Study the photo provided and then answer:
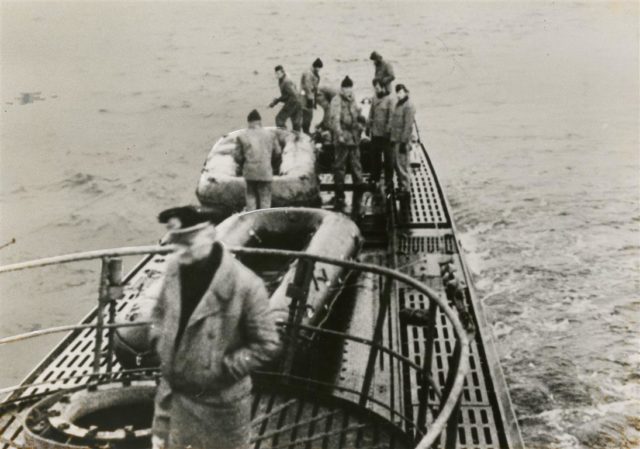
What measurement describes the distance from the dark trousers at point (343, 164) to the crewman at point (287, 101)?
2305 millimetres

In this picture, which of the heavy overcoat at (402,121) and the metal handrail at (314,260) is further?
the heavy overcoat at (402,121)

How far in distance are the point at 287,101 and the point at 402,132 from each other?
3343 millimetres

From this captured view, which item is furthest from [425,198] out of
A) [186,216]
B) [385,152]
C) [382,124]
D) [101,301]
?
[186,216]

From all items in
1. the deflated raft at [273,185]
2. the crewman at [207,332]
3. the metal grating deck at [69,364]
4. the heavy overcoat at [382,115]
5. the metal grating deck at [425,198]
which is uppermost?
the heavy overcoat at [382,115]

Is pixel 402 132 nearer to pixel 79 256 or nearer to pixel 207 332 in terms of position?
pixel 79 256

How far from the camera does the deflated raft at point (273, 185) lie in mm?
10070

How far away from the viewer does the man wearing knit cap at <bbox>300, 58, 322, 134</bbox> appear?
1364cm

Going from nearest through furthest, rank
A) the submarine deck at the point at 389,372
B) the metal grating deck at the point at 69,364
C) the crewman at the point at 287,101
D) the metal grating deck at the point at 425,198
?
the submarine deck at the point at 389,372 → the metal grating deck at the point at 69,364 → the metal grating deck at the point at 425,198 → the crewman at the point at 287,101

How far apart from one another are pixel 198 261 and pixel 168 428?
88 centimetres

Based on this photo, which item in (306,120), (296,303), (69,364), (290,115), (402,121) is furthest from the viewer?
(306,120)

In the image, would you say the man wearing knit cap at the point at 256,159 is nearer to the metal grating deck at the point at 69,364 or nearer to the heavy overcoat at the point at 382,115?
the heavy overcoat at the point at 382,115

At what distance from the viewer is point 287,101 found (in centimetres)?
1288

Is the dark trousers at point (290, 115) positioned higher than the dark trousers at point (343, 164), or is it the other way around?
the dark trousers at point (290, 115)

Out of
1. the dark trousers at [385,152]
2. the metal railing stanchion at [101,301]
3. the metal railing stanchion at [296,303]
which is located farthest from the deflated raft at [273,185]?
the metal railing stanchion at [101,301]
